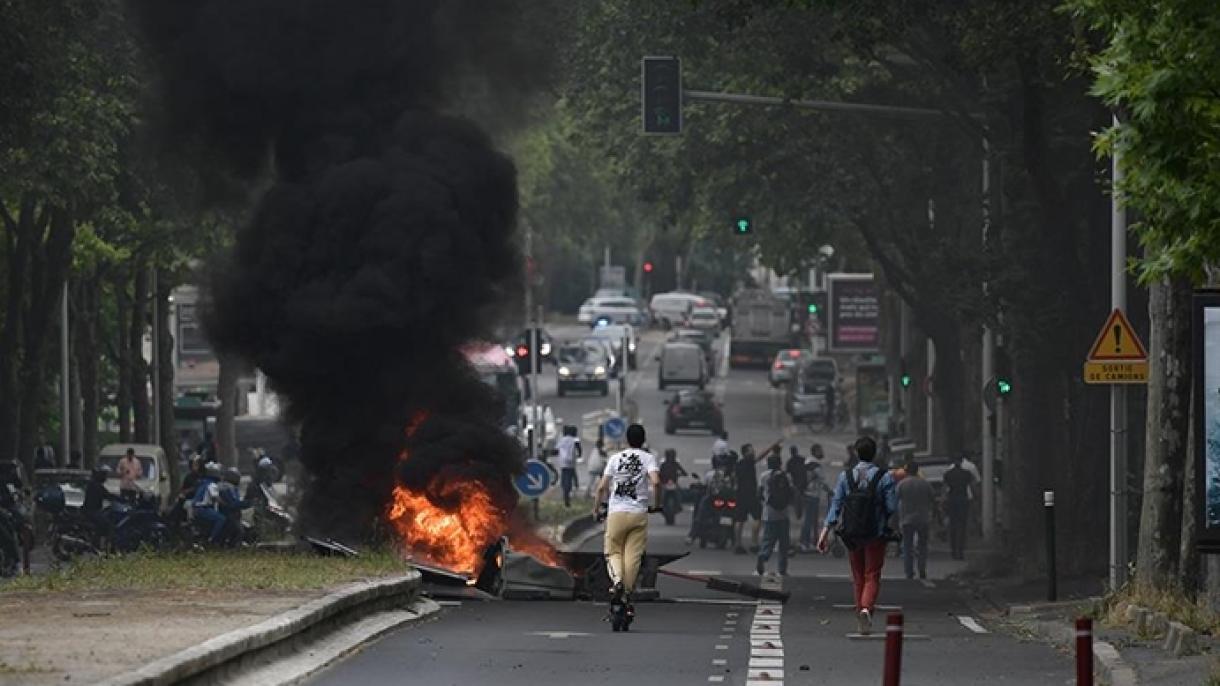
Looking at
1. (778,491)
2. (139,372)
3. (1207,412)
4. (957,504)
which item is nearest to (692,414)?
(139,372)

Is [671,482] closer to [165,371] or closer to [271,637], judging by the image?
[165,371]

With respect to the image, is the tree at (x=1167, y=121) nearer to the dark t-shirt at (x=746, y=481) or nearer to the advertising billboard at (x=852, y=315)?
the dark t-shirt at (x=746, y=481)

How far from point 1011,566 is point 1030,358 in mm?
2806

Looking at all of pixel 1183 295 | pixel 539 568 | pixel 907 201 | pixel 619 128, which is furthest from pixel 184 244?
pixel 1183 295

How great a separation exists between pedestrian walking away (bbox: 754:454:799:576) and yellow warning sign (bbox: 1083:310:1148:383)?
1147 centimetres

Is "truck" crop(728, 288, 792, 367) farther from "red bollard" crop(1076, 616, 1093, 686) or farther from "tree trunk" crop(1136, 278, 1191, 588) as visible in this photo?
"red bollard" crop(1076, 616, 1093, 686)

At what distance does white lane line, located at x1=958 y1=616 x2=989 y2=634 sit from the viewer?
24.3 metres

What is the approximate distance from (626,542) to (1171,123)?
8194 mm

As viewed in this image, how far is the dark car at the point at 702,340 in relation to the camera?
99312mm

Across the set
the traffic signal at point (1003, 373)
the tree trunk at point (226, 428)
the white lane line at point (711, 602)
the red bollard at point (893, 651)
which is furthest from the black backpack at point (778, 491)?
the tree trunk at point (226, 428)

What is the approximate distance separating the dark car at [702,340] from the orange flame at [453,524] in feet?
221

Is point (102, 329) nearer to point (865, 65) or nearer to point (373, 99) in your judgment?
point (865, 65)

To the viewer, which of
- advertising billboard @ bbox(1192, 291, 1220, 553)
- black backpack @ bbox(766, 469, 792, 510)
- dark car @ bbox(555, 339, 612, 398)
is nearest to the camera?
advertising billboard @ bbox(1192, 291, 1220, 553)

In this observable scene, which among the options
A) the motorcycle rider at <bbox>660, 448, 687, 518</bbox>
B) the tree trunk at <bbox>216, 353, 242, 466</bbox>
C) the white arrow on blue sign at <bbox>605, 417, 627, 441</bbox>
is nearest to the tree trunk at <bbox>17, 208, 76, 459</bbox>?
the tree trunk at <bbox>216, 353, 242, 466</bbox>
